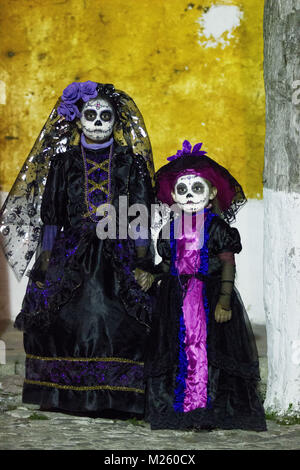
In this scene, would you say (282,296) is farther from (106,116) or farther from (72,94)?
(72,94)

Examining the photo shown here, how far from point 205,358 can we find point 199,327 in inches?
7.5

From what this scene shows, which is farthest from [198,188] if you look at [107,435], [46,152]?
[107,435]

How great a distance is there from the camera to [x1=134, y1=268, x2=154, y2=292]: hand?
5816mm

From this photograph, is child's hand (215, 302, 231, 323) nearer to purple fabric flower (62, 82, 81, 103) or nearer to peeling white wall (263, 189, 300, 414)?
peeling white wall (263, 189, 300, 414)

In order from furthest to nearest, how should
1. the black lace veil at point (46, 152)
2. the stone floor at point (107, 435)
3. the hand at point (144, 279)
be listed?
the black lace veil at point (46, 152) < the hand at point (144, 279) < the stone floor at point (107, 435)

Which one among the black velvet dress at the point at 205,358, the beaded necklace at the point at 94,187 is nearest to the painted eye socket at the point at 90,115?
the beaded necklace at the point at 94,187

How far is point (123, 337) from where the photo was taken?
5789 millimetres

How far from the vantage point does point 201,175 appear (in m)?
5.74

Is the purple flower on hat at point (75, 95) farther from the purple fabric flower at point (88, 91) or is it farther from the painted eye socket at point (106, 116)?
the painted eye socket at point (106, 116)

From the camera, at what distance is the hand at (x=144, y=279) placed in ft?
19.1

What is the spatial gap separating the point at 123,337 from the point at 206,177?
1127mm

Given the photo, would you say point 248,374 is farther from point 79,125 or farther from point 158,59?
point 158,59

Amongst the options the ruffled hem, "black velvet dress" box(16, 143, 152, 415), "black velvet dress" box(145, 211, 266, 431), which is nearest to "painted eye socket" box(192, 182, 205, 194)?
"black velvet dress" box(145, 211, 266, 431)
